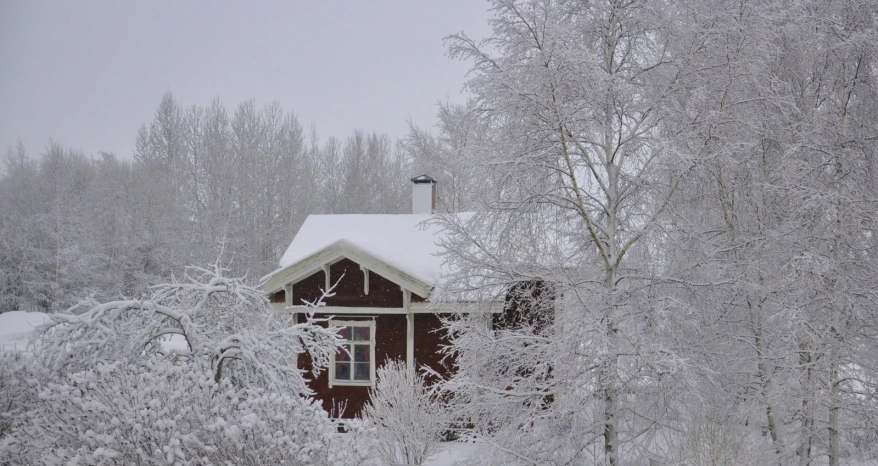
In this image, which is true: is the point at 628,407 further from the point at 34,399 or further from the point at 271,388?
the point at 34,399

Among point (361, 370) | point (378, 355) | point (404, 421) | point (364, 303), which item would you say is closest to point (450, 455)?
point (404, 421)

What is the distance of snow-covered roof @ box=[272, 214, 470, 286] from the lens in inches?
450

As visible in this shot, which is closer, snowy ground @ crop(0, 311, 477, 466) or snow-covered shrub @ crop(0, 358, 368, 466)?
snow-covered shrub @ crop(0, 358, 368, 466)

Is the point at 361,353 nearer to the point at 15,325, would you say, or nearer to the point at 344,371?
the point at 344,371

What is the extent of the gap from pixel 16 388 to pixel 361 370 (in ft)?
21.0

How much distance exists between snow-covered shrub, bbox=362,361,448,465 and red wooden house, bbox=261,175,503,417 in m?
2.43

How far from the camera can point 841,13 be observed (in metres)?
8.45

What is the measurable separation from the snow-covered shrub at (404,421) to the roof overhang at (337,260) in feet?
7.78

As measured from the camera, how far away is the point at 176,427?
15.6 ft

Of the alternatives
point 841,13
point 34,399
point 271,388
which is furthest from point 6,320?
point 841,13

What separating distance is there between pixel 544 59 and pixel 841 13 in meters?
4.77

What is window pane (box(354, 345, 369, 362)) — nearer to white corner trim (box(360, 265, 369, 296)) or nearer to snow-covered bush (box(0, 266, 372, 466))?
white corner trim (box(360, 265, 369, 296))

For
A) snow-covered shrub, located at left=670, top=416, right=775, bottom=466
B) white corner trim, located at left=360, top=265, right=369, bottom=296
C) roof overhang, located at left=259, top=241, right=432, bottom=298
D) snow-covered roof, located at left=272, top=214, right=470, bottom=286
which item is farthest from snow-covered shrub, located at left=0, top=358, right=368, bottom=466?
white corner trim, located at left=360, top=265, right=369, bottom=296

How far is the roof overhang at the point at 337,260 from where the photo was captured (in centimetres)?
1127
